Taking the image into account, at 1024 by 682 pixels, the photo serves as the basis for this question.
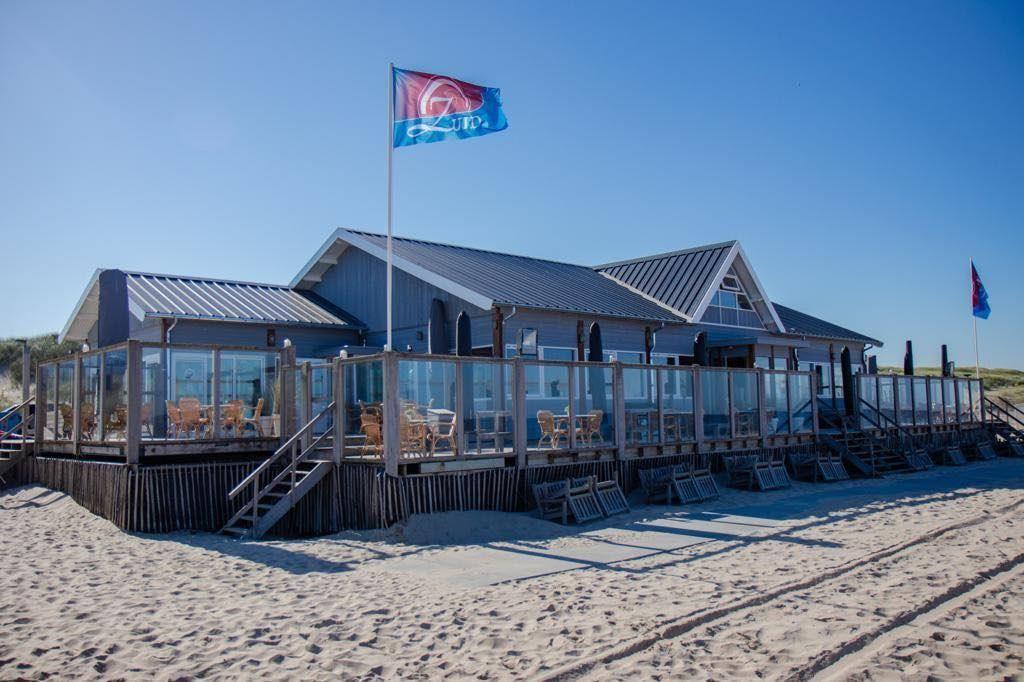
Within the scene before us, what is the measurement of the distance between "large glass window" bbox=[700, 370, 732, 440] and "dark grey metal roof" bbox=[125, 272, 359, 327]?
29.6 feet

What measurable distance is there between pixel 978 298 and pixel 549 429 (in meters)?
22.8

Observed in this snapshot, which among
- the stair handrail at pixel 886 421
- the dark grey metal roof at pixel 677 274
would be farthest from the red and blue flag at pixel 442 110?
the stair handrail at pixel 886 421

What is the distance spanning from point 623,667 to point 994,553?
5.94 m

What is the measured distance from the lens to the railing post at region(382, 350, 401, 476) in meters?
12.0

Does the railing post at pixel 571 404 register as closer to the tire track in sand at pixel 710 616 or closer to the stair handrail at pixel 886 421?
the tire track in sand at pixel 710 616

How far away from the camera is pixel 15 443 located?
55.0 feet

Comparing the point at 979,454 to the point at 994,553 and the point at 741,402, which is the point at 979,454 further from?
the point at 994,553

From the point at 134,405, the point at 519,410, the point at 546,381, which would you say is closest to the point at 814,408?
the point at 546,381

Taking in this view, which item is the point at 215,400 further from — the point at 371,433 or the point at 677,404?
the point at 677,404

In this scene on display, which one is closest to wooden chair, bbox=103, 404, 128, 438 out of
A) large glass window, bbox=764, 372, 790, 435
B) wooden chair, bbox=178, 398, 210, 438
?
wooden chair, bbox=178, 398, 210, 438

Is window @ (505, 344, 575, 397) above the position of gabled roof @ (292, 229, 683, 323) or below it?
below

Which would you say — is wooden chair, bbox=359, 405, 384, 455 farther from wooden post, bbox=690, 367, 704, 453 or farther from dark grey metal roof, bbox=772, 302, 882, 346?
dark grey metal roof, bbox=772, 302, 882, 346

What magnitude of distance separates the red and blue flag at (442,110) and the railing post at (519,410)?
4.59 m

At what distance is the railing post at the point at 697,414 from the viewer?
1642 cm
